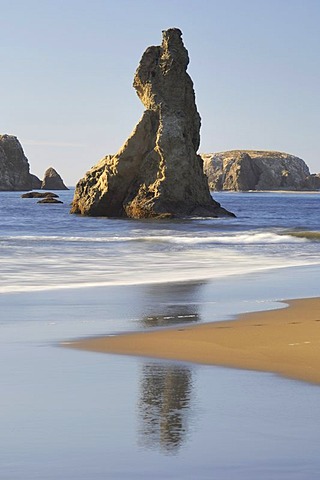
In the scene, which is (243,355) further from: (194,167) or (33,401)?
(194,167)

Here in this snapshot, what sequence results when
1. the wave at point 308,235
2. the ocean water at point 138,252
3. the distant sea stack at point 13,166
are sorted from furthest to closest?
the distant sea stack at point 13,166, the wave at point 308,235, the ocean water at point 138,252

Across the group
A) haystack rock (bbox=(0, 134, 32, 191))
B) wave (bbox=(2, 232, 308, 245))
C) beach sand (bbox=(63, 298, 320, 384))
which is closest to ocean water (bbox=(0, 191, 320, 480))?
A: beach sand (bbox=(63, 298, 320, 384))

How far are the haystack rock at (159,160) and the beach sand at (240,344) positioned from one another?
3868cm

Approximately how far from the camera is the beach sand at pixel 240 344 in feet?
24.4

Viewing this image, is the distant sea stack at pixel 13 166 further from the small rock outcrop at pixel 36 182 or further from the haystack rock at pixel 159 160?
the haystack rock at pixel 159 160

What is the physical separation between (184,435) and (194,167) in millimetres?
46573

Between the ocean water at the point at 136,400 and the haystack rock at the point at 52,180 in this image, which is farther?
the haystack rock at the point at 52,180

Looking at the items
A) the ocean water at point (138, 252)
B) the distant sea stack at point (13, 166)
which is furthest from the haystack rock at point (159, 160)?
the distant sea stack at point (13, 166)

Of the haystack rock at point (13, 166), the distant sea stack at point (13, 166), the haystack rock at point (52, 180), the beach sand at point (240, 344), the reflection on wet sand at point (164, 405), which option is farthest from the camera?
the haystack rock at point (52, 180)

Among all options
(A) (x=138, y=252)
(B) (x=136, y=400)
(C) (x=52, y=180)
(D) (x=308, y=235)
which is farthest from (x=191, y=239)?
(C) (x=52, y=180)

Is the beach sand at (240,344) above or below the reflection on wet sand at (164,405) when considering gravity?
below

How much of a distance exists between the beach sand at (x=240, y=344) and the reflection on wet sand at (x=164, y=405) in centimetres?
60

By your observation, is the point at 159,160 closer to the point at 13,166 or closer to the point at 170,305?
the point at 170,305

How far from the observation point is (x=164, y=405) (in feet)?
19.5
